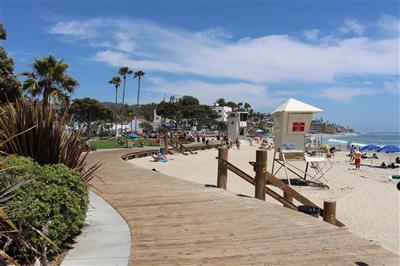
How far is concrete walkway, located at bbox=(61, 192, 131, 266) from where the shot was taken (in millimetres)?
4602

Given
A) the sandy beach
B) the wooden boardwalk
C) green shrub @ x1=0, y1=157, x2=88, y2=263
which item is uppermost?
green shrub @ x1=0, y1=157, x2=88, y2=263

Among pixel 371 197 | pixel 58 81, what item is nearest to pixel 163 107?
pixel 58 81

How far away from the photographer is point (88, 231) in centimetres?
583

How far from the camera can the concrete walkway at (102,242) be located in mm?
4602

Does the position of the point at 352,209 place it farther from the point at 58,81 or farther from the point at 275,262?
the point at 58,81

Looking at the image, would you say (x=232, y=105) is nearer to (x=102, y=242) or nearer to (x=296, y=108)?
(x=296, y=108)

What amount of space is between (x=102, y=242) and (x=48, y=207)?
1182 mm

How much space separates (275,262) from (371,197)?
11580 millimetres

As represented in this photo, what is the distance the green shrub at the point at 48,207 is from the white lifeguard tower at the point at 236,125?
182 feet

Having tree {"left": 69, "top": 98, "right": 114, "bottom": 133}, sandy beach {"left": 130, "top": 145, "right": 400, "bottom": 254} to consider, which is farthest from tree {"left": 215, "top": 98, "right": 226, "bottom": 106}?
sandy beach {"left": 130, "top": 145, "right": 400, "bottom": 254}

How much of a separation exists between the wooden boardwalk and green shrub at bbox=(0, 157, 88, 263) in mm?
882

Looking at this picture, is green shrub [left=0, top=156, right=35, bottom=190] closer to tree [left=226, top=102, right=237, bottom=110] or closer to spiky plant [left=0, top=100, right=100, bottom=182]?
spiky plant [left=0, top=100, right=100, bottom=182]

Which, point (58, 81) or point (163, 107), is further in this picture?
point (163, 107)

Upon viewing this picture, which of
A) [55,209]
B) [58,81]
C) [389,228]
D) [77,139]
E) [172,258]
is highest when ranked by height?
[58,81]
